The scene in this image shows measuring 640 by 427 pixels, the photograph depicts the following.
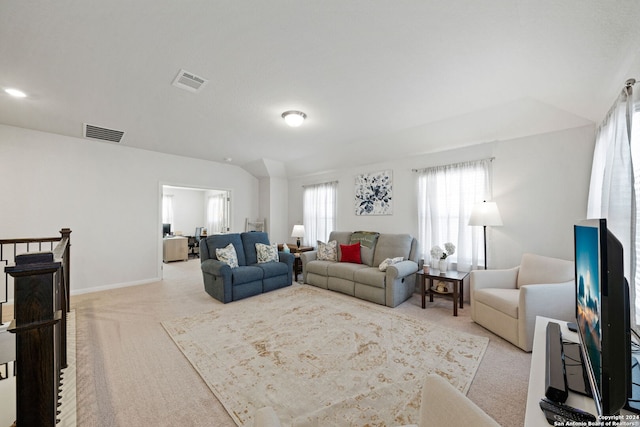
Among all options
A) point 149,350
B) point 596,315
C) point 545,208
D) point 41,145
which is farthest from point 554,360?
point 41,145

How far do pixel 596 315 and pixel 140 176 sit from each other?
607cm

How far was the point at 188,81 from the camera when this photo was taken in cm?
252

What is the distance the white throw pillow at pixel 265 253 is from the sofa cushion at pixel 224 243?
0.90ft

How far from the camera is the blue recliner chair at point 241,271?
12.2 ft

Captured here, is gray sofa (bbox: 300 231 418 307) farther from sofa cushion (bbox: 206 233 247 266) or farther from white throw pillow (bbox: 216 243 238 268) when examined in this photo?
white throw pillow (bbox: 216 243 238 268)

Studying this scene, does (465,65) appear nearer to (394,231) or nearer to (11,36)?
(394,231)

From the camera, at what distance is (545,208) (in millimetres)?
3102

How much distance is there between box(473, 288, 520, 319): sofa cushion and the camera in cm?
247

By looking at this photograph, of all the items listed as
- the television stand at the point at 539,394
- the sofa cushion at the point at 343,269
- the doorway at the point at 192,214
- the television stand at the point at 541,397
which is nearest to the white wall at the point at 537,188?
the sofa cushion at the point at 343,269

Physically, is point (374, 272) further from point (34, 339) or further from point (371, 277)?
point (34, 339)

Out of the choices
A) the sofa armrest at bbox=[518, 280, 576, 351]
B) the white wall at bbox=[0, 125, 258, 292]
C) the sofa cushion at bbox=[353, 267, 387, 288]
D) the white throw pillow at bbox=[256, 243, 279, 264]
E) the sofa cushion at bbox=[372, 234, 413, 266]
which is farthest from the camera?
the white throw pillow at bbox=[256, 243, 279, 264]

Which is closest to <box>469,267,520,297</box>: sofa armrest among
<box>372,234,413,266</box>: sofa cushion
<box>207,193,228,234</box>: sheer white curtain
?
<box>372,234,413,266</box>: sofa cushion

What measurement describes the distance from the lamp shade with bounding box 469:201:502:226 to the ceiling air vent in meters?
3.62

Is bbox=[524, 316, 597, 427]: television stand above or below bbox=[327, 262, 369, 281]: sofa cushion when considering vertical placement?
above
